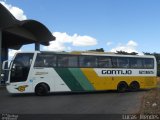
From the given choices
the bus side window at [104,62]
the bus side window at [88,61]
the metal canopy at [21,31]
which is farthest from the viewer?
the metal canopy at [21,31]

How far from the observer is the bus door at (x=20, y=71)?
22.3 meters

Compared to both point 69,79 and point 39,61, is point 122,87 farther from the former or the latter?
point 39,61

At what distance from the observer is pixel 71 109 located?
15.8 m

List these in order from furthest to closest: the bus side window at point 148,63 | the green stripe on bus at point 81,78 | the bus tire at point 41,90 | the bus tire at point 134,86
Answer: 1. the bus side window at point 148,63
2. the bus tire at point 134,86
3. the green stripe on bus at point 81,78
4. the bus tire at point 41,90

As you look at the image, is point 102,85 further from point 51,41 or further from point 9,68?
point 51,41

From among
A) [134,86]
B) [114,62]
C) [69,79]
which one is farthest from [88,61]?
[134,86]

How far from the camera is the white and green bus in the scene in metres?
22.5

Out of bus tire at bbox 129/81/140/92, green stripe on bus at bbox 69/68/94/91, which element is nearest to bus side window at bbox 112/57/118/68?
bus tire at bbox 129/81/140/92

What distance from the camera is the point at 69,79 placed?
23672 millimetres

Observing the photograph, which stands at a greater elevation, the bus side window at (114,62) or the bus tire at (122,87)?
the bus side window at (114,62)

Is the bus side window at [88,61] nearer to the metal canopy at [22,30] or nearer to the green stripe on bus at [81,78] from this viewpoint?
the green stripe on bus at [81,78]

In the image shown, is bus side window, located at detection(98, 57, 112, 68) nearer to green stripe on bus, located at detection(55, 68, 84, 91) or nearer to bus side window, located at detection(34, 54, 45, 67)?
green stripe on bus, located at detection(55, 68, 84, 91)

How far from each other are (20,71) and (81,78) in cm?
371

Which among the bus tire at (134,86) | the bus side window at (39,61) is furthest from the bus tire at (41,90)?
the bus tire at (134,86)
